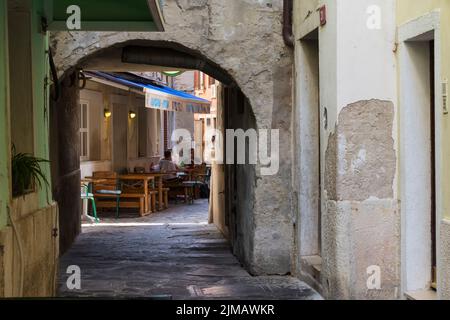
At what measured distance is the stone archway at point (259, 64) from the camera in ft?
29.6

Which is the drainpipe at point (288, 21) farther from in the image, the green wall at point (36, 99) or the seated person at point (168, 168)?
the seated person at point (168, 168)

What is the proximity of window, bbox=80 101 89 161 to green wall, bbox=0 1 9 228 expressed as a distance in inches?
441

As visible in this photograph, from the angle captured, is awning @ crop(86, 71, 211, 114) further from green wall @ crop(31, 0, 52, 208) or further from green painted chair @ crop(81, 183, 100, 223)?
green wall @ crop(31, 0, 52, 208)

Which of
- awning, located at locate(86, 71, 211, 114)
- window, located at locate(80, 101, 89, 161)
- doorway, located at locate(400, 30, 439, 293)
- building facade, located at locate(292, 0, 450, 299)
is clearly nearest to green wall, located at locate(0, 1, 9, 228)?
building facade, located at locate(292, 0, 450, 299)

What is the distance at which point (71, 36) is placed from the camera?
29.3 ft

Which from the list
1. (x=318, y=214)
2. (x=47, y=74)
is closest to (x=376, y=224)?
(x=318, y=214)

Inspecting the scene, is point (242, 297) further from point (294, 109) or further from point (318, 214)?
point (294, 109)

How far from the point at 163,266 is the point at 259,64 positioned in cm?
297

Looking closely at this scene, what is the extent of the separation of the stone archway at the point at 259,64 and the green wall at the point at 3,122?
3604 millimetres

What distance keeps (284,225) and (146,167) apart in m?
13.7

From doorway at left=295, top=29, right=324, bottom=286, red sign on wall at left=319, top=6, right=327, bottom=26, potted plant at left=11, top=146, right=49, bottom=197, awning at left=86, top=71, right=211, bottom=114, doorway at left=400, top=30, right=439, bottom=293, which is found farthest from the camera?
awning at left=86, top=71, right=211, bottom=114

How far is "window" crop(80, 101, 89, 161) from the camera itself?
1670 centimetres

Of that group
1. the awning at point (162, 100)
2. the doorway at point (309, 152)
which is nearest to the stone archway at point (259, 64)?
the doorway at point (309, 152)

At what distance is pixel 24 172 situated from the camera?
6.18m
